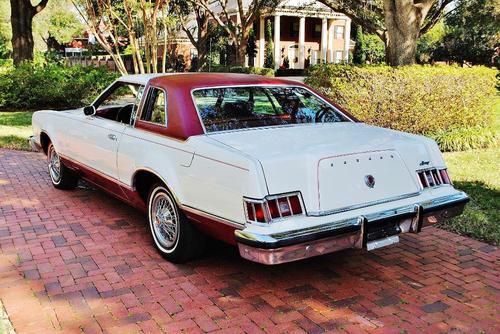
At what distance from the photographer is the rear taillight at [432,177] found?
165 inches

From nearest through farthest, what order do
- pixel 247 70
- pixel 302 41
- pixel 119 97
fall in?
pixel 119 97 < pixel 247 70 < pixel 302 41

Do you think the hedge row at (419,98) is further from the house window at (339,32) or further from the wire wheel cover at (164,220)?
the house window at (339,32)

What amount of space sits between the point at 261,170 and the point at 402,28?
961 centimetres

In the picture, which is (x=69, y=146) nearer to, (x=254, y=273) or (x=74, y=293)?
(x=74, y=293)

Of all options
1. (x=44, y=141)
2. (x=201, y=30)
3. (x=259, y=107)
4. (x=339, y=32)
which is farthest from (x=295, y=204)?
(x=339, y=32)

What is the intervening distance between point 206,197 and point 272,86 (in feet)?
5.33

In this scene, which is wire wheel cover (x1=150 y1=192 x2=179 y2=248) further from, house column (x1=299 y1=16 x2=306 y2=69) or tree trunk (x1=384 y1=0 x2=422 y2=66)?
house column (x1=299 y1=16 x2=306 y2=69)

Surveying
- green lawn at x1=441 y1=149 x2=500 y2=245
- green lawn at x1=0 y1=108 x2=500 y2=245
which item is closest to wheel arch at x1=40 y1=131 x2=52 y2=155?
green lawn at x1=0 y1=108 x2=500 y2=245

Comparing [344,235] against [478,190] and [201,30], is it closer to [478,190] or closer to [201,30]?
[478,190]

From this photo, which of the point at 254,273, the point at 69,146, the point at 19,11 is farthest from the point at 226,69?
the point at 254,273

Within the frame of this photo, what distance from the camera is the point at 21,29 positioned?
62.2 feet

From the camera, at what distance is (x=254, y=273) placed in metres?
4.38

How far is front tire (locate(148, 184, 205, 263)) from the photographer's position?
4.34 metres

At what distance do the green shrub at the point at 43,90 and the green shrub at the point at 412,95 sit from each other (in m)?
8.27
